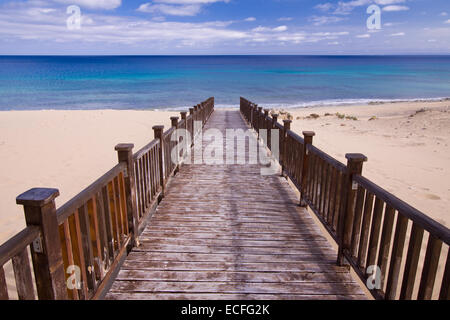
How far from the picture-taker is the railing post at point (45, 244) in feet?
6.64

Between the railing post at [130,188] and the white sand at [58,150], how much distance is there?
Answer: 3.64m

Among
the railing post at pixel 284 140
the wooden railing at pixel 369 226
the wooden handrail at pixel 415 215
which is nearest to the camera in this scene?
the wooden handrail at pixel 415 215

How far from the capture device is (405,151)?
12.6m

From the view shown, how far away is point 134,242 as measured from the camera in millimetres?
4133

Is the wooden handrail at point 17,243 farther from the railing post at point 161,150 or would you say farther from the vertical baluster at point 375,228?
the railing post at point 161,150

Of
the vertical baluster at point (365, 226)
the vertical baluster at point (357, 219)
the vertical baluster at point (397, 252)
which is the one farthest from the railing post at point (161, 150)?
the vertical baluster at point (397, 252)

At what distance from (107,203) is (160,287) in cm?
105

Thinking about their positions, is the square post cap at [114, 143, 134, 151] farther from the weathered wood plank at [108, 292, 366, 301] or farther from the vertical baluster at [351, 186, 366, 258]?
the vertical baluster at [351, 186, 366, 258]

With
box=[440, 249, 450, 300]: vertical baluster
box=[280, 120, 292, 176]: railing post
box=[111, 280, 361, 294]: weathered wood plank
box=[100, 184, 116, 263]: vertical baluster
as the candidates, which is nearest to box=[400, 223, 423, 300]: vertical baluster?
box=[440, 249, 450, 300]: vertical baluster

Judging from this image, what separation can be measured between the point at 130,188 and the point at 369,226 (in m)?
2.81

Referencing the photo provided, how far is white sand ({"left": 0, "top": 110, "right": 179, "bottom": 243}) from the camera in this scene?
880 centimetres

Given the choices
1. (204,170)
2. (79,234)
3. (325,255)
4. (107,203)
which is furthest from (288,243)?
(204,170)

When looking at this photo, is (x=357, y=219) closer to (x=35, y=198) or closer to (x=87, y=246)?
(x=87, y=246)
